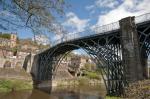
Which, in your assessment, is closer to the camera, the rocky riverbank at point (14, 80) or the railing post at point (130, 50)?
the railing post at point (130, 50)

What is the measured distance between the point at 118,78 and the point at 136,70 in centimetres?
446

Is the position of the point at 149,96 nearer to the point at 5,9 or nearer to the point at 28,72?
the point at 5,9

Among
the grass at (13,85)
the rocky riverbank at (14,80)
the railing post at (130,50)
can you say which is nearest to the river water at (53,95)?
the grass at (13,85)

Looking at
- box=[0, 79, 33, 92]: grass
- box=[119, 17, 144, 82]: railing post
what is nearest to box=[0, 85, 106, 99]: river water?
box=[0, 79, 33, 92]: grass

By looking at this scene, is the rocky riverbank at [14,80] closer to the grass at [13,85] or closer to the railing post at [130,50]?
the grass at [13,85]

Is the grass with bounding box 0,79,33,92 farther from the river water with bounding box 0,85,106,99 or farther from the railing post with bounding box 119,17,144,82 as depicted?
the railing post with bounding box 119,17,144,82

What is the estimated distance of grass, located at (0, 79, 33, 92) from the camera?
48.1 metres

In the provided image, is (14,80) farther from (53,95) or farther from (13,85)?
(53,95)

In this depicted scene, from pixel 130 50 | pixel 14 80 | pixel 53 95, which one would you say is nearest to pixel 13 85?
pixel 14 80

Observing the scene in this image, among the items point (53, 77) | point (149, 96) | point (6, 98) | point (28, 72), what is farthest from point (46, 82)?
point (149, 96)

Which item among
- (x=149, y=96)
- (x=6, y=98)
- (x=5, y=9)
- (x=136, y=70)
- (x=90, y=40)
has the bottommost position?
(x=6, y=98)

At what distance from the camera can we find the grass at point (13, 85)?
48.1 metres

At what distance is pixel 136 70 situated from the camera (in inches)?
980

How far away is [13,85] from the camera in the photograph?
50625 millimetres
